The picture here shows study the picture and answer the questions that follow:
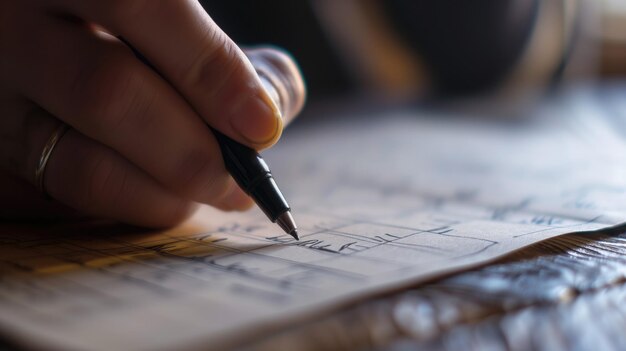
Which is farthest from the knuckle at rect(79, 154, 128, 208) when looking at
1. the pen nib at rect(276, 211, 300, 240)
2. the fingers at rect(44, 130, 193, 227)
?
the pen nib at rect(276, 211, 300, 240)

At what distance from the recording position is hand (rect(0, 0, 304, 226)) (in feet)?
1.18

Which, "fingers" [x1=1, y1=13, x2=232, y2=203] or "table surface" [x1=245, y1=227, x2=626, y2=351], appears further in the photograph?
"fingers" [x1=1, y1=13, x2=232, y2=203]

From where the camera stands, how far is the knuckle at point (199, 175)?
38 centimetres

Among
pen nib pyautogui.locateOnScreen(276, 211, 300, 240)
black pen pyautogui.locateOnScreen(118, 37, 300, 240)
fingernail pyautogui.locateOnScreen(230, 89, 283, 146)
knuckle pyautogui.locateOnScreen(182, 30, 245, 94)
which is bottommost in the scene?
pen nib pyautogui.locateOnScreen(276, 211, 300, 240)

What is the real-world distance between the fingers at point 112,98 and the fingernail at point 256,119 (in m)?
0.03

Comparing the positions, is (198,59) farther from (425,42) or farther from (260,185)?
(425,42)

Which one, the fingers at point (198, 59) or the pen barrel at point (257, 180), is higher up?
the fingers at point (198, 59)

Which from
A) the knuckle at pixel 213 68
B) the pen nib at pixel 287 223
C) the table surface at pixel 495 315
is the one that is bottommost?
the table surface at pixel 495 315

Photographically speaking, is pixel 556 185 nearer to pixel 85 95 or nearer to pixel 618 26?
pixel 85 95

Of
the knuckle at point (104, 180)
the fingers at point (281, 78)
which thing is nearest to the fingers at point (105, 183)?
the knuckle at point (104, 180)

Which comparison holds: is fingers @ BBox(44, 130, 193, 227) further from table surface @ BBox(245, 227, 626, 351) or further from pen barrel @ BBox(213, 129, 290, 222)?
table surface @ BBox(245, 227, 626, 351)

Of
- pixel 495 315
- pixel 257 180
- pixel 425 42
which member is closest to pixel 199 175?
pixel 257 180

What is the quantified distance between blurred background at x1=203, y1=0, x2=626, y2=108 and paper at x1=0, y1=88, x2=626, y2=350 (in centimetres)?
52

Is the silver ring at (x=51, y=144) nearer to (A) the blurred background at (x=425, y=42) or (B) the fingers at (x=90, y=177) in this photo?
(B) the fingers at (x=90, y=177)
